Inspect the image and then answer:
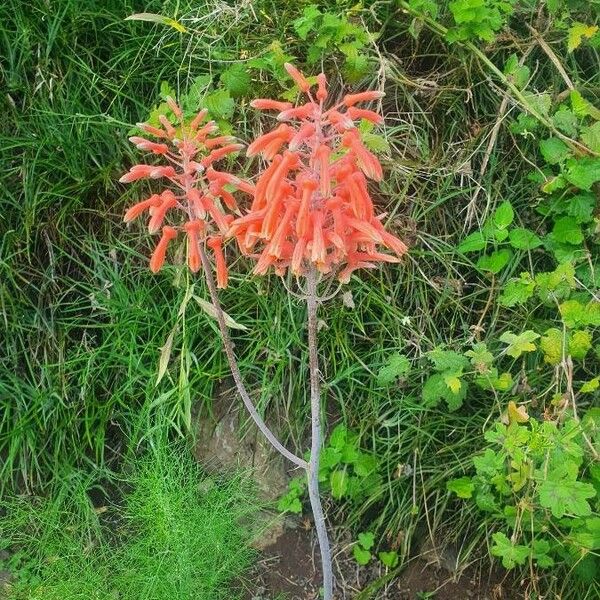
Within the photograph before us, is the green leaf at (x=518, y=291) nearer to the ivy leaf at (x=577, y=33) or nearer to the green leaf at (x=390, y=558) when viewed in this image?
the ivy leaf at (x=577, y=33)

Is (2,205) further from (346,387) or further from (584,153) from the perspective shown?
(584,153)

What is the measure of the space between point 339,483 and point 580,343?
0.98 m

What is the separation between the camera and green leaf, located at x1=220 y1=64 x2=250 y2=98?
3.17 metres

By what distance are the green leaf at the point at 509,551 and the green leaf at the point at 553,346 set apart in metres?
0.62

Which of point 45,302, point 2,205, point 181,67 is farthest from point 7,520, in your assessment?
point 181,67

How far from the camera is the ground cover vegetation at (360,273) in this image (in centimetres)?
307

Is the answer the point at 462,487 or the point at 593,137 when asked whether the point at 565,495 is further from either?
the point at 593,137

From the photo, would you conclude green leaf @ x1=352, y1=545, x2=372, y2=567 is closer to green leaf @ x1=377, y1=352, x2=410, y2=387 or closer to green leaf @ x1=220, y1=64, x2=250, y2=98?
green leaf @ x1=377, y1=352, x2=410, y2=387

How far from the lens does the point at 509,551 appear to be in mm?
2693

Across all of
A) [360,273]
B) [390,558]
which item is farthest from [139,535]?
[360,273]

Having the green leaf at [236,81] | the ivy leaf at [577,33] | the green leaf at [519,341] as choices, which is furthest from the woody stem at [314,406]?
the ivy leaf at [577,33]

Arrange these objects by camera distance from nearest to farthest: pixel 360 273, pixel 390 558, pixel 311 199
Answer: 1. pixel 311 199
2. pixel 390 558
3. pixel 360 273

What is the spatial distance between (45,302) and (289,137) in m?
1.74

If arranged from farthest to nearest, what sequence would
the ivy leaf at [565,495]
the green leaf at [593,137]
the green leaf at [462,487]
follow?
the green leaf at [593,137] < the green leaf at [462,487] < the ivy leaf at [565,495]
